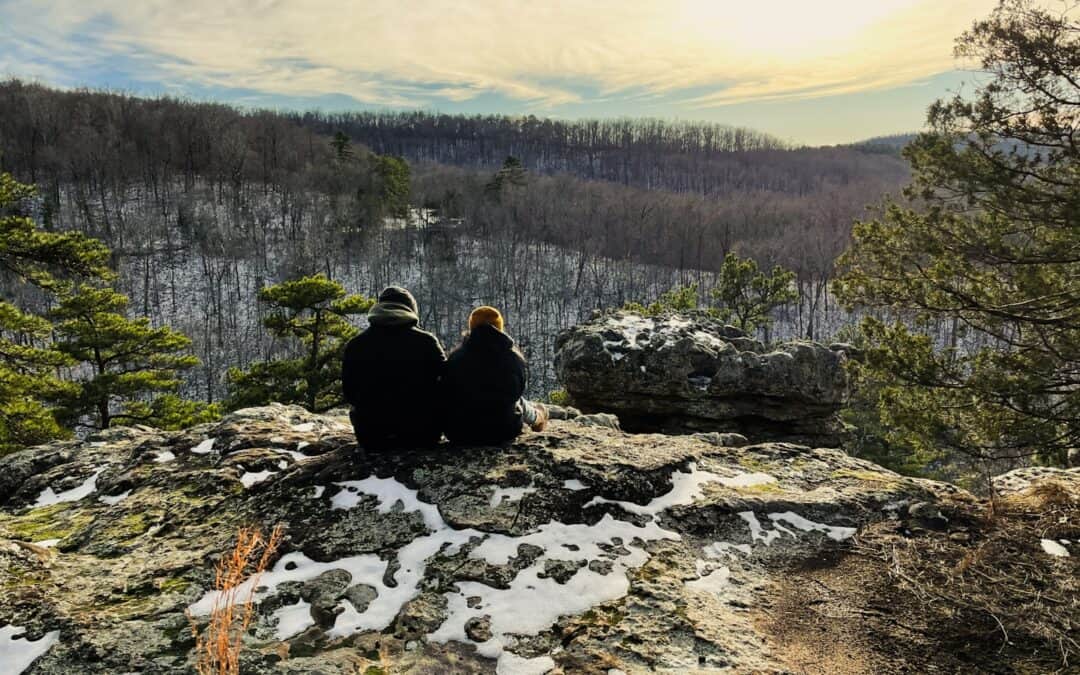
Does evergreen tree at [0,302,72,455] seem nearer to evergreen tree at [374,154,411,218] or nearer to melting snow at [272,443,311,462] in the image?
melting snow at [272,443,311,462]

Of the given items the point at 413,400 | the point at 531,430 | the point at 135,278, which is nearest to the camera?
the point at 413,400

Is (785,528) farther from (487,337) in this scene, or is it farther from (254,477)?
(254,477)

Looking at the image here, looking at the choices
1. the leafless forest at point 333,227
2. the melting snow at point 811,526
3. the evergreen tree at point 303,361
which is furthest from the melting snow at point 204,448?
the leafless forest at point 333,227

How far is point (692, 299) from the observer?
20844 mm

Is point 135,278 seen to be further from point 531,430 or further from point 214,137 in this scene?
point 531,430

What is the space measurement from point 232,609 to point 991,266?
820 centimetres

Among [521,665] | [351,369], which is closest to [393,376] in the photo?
[351,369]

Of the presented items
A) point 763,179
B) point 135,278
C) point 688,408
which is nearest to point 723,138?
point 763,179

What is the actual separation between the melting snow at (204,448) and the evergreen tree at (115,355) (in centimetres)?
825

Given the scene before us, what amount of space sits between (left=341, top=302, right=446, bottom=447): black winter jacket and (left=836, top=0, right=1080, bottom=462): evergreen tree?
208 inches

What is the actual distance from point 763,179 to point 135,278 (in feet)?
340

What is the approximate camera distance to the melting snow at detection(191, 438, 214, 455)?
558 centimetres

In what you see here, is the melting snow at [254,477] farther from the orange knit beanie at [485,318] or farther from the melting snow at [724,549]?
the melting snow at [724,549]

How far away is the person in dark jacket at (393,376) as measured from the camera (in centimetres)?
474
